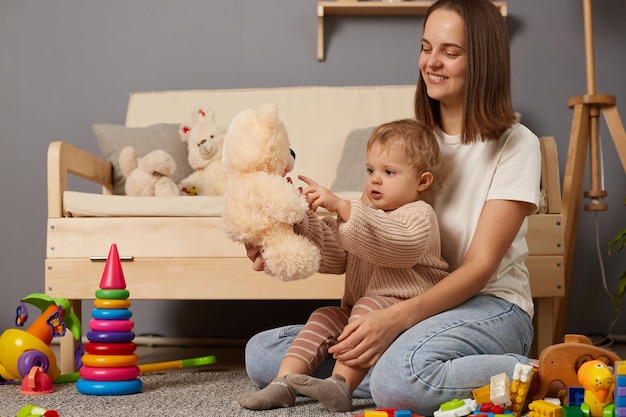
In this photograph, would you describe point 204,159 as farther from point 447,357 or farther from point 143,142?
point 447,357

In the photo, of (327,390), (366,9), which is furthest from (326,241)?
(366,9)

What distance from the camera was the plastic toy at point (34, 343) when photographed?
5.09 feet

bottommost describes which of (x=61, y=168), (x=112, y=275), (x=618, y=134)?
(x=112, y=275)

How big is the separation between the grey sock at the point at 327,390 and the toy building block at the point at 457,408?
154 mm

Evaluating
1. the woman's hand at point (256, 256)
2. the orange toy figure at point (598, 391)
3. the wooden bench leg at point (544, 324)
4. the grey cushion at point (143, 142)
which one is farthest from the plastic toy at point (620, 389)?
the grey cushion at point (143, 142)

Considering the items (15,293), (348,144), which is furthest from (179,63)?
(15,293)

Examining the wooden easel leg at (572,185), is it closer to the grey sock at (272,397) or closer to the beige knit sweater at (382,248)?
the beige knit sweater at (382,248)

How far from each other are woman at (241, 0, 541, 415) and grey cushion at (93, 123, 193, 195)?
0.93 m

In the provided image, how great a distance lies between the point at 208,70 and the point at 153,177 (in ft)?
2.30

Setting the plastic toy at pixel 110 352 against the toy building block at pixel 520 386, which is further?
the plastic toy at pixel 110 352

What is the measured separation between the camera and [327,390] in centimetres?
119

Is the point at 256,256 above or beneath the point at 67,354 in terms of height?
above

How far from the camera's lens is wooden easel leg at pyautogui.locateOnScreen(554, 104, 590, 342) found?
6.82 feet

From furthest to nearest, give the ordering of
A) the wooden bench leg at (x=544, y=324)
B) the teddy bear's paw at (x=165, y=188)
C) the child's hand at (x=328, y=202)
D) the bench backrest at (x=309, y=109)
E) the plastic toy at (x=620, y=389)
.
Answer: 1. the bench backrest at (x=309, y=109)
2. the teddy bear's paw at (x=165, y=188)
3. the wooden bench leg at (x=544, y=324)
4. the child's hand at (x=328, y=202)
5. the plastic toy at (x=620, y=389)
